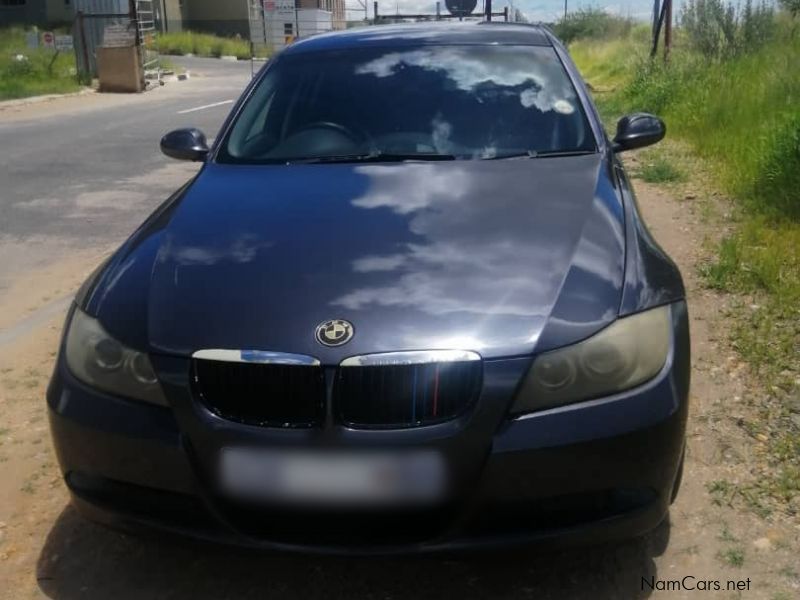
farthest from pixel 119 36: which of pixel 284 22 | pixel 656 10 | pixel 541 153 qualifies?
pixel 541 153

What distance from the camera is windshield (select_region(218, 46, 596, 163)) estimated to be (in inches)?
140

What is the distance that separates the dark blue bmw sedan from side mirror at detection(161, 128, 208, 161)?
106 centimetres

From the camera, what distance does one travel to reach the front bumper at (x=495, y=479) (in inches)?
86.2

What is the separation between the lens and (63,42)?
24.0 m

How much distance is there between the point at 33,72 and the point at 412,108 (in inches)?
824

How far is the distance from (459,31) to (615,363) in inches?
94.4

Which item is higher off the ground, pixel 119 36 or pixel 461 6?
pixel 461 6

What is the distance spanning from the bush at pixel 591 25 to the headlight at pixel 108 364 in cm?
3932

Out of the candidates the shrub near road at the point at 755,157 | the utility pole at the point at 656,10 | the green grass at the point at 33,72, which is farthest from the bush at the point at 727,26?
the green grass at the point at 33,72

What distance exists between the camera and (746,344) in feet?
13.6

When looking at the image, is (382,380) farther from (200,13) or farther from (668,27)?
(200,13)

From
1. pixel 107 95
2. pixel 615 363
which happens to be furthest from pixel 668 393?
pixel 107 95

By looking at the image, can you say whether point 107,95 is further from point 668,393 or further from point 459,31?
point 668,393

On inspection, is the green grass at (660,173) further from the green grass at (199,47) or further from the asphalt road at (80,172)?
the green grass at (199,47)
